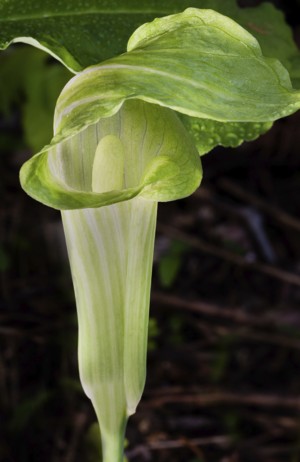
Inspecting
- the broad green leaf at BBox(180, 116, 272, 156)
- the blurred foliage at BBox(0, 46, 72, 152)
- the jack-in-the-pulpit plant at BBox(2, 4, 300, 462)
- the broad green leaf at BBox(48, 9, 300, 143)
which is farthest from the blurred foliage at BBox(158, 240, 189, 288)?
the broad green leaf at BBox(48, 9, 300, 143)

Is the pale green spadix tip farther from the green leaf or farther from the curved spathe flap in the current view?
the green leaf

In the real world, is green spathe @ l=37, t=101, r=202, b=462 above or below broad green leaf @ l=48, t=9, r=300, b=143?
below

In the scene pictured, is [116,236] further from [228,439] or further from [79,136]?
[228,439]

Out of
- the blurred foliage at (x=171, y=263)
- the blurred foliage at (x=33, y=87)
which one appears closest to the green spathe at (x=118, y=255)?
the blurred foliage at (x=33, y=87)

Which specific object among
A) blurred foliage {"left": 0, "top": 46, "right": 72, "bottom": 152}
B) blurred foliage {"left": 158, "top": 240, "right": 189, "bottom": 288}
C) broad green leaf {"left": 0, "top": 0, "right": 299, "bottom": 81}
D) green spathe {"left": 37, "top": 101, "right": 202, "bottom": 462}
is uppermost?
broad green leaf {"left": 0, "top": 0, "right": 299, "bottom": 81}

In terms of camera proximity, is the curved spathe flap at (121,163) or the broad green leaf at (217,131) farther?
the broad green leaf at (217,131)

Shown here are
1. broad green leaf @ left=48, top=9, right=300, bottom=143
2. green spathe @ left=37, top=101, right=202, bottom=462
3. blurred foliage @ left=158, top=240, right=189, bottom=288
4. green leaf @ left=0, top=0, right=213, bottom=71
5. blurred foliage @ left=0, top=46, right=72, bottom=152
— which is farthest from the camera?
blurred foliage @ left=158, top=240, right=189, bottom=288

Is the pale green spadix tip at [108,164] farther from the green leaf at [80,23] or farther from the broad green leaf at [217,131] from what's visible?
the broad green leaf at [217,131]

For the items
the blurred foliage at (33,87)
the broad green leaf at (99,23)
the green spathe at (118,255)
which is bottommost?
the blurred foliage at (33,87)
